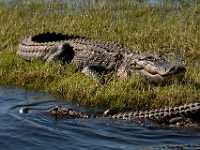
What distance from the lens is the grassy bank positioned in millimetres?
9781

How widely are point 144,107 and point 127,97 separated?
311mm

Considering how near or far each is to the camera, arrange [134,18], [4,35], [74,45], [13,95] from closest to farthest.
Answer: [13,95], [74,45], [4,35], [134,18]

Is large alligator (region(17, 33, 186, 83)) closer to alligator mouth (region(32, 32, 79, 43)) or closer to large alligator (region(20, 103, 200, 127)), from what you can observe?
alligator mouth (region(32, 32, 79, 43))

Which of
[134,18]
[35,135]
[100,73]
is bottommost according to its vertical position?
[35,135]

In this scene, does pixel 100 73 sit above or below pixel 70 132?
above

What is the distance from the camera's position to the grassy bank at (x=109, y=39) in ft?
32.1

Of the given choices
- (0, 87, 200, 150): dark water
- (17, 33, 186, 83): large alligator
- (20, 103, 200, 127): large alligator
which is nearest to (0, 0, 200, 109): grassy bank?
(17, 33, 186, 83): large alligator

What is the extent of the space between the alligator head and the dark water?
68.0 inches

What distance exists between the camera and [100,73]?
37.7 ft

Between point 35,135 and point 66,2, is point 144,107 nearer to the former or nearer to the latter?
point 35,135

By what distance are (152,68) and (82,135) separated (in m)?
2.64

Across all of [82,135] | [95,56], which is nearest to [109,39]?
[95,56]

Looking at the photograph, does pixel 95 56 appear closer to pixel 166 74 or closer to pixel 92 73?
pixel 92 73

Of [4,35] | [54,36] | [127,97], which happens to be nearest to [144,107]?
[127,97]
